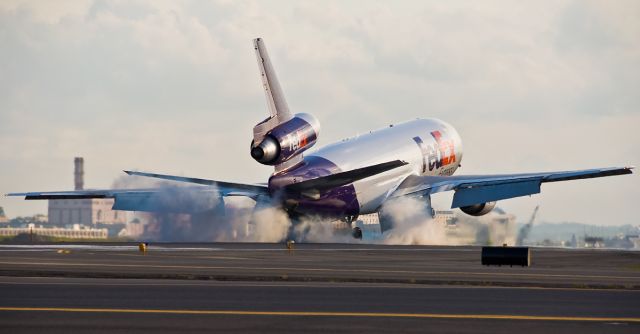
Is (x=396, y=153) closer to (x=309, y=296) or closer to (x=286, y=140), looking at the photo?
(x=286, y=140)

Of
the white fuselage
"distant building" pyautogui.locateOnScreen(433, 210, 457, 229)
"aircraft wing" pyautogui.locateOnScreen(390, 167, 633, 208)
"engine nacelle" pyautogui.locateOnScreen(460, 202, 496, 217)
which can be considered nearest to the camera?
"aircraft wing" pyautogui.locateOnScreen(390, 167, 633, 208)

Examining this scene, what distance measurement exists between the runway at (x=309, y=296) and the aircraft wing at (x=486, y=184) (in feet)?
95.8

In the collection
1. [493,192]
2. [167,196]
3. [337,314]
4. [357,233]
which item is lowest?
[337,314]

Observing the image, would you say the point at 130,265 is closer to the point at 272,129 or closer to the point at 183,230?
the point at 272,129

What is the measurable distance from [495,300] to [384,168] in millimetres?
40774

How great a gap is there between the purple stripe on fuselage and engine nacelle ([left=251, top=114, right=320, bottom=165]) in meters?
2.36

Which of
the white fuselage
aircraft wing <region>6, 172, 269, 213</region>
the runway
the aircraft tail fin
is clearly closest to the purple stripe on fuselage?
the white fuselage

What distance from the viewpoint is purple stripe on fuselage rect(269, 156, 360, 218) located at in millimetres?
71250

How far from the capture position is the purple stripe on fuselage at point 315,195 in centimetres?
7125

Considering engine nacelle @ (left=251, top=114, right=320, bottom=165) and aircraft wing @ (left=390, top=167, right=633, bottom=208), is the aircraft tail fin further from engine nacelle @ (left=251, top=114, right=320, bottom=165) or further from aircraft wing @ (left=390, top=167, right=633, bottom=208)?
aircraft wing @ (left=390, top=167, right=633, bottom=208)

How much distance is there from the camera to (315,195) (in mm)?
73688

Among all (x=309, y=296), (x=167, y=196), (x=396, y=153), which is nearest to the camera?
(x=309, y=296)

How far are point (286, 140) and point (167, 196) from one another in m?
11.6

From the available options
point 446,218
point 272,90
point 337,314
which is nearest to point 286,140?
point 272,90
